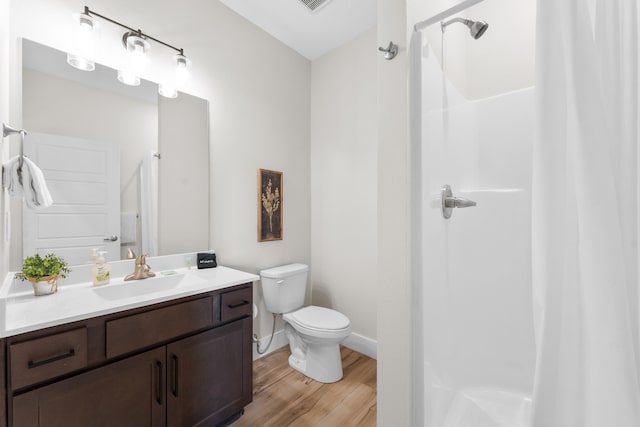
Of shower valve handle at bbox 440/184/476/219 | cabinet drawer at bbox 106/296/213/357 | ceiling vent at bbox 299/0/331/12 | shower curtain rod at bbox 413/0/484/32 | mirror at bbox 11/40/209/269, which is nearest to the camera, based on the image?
shower curtain rod at bbox 413/0/484/32

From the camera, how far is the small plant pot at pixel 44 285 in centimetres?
118

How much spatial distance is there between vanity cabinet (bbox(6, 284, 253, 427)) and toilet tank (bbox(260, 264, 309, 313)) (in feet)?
1.76

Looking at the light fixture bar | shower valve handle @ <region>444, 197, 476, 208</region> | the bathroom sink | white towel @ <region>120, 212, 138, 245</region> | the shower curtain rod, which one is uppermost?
the light fixture bar

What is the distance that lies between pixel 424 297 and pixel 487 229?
89cm

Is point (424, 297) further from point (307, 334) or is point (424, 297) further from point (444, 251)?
point (307, 334)

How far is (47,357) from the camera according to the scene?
0.93m

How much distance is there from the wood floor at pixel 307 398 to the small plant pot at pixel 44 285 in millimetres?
1129

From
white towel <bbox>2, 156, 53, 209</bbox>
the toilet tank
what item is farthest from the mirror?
the toilet tank

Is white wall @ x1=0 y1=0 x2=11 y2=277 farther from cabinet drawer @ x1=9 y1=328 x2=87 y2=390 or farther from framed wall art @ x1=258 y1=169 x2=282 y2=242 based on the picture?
framed wall art @ x1=258 y1=169 x2=282 y2=242

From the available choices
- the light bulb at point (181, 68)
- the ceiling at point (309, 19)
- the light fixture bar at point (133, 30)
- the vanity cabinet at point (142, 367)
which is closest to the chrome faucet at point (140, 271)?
the vanity cabinet at point (142, 367)

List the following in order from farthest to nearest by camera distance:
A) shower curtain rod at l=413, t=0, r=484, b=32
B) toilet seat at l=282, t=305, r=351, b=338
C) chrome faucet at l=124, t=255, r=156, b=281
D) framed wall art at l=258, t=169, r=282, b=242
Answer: framed wall art at l=258, t=169, r=282, b=242 → toilet seat at l=282, t=305, r=351, b=338 → chrome faucet at l=124, t=255, r=156, b=281 → shower curtain rod at l=413, t=0, r=484, b=32

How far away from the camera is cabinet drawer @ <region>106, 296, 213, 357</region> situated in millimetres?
1080

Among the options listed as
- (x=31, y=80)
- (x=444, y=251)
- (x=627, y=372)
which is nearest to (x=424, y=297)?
(x=444, y=251)

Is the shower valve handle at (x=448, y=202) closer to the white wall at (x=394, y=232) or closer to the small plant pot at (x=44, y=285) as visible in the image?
the white wall at (x=394, y=232)
